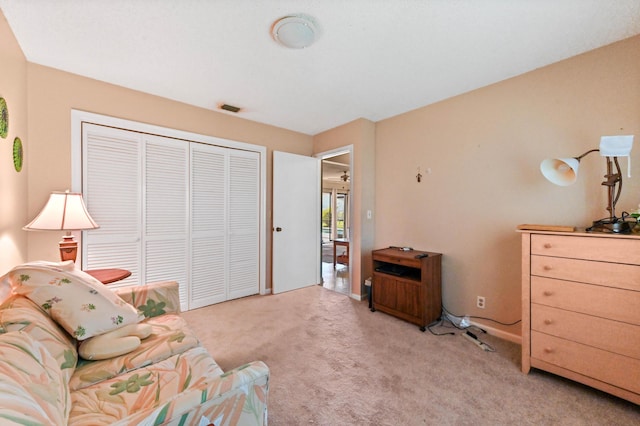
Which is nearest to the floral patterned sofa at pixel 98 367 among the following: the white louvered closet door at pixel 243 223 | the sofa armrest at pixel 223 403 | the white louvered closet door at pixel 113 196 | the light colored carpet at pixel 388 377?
the sofa armrest at pixel 223 403

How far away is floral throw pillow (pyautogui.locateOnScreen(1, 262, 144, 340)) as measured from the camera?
48.1 inches

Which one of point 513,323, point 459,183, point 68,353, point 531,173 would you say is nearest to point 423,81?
point 459,183

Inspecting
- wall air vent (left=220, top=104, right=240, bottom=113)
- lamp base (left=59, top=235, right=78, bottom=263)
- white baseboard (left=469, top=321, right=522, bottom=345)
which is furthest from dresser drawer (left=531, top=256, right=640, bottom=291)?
lamp base (left=59, top=235, right=78, bottom=263)

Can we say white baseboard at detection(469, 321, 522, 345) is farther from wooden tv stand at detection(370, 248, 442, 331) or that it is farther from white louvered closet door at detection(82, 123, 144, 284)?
white louvered closet door at detection(82, 123, 144, 284)

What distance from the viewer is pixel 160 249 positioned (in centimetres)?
289

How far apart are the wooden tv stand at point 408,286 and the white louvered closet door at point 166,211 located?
2.24 metres

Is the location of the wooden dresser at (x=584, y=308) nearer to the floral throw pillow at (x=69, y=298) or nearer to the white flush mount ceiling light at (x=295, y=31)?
the white flush mount ceiling light at (x=295, y=31)

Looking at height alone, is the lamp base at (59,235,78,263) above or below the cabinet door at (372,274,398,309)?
above

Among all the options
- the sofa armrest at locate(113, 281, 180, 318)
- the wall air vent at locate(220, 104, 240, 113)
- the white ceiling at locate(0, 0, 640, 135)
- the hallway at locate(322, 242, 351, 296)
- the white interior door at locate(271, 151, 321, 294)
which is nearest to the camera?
the white ceiling at locate(0, 0, 640, 135)

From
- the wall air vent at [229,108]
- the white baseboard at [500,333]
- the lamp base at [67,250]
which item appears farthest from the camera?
the wall air vent at [229,108]

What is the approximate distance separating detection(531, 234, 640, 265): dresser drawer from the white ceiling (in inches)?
56.2

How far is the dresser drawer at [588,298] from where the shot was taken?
1.53 metres

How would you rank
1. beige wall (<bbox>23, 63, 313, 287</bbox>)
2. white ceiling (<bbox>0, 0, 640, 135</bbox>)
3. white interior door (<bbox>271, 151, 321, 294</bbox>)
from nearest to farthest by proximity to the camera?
white ceiling (<bbox>0, 0, 640, 135</bbox>)
beige wall (<bbox>23, 63, 313, 287</bbox>)
white interior door (<bbox>271, 151, 321, 294</bbox>)

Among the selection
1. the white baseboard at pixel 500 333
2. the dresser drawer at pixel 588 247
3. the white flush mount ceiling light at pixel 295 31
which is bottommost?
the white baseboard at pixel 500 333
